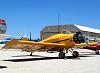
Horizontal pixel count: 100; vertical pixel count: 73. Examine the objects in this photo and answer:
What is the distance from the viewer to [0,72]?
40.2ft

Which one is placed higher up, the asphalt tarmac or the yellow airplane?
the yellow airplane

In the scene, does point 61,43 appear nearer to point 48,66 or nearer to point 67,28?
point 48,66

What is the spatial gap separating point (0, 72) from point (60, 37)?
12087mm

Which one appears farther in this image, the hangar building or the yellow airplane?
the hangar building

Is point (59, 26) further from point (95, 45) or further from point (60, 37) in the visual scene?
point (60, 37)

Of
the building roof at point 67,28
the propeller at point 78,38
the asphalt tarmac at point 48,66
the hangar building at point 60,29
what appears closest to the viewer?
the asphalt tarmac at point 48,66

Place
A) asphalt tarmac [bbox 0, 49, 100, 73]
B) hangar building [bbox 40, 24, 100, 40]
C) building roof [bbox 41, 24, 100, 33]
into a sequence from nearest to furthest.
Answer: asphalt tarmac [bbox 0, 49, 100, 73], building roof [bbox 41, 24, 100, 33], hangar building [bbox 40, 24, 100, 40]

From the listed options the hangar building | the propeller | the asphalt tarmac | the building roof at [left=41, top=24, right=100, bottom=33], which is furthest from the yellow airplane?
the hangar building

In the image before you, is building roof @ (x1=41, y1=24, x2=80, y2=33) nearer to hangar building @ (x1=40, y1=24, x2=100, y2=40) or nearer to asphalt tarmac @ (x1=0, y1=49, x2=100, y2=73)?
hangar building @ (x1=40, y1=24, x2=100, y2=40)

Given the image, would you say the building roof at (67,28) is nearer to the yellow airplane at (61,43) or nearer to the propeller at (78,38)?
the yellow airplane at (61,43)

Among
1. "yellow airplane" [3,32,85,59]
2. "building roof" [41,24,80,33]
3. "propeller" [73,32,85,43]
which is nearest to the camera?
"yellow airplane" [3,32,85,59]

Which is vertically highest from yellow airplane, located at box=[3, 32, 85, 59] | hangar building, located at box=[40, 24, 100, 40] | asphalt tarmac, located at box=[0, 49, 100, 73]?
hangar building, located at box=[40, 24, 100, 40]

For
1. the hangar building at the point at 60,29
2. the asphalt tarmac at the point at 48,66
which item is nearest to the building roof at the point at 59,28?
the hangar building at the point at 60,29

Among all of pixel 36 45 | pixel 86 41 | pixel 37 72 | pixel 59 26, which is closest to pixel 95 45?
pixel 86 41
